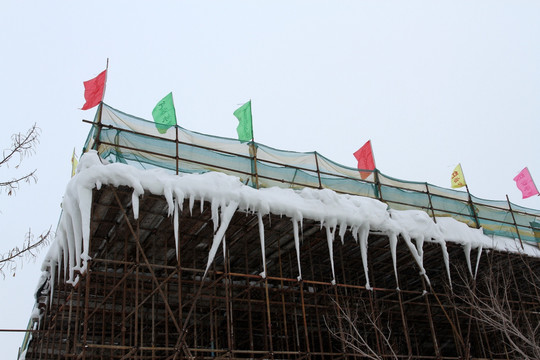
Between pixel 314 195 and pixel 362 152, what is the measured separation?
4.66 m

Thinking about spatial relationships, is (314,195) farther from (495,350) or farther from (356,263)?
(495,350)

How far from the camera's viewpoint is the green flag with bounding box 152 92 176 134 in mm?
12852

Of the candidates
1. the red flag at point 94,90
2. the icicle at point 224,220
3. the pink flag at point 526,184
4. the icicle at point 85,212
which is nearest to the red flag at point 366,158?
the icicle at point 224,220

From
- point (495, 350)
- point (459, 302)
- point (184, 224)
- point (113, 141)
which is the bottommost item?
point (495, 350)

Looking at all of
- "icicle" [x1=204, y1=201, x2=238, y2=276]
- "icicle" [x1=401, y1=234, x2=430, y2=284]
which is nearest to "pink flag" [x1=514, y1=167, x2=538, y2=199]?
"icicle" [x1=401, y1=234, x2=430, y2=284]

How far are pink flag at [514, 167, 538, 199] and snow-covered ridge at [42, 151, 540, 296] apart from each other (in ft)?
16.3

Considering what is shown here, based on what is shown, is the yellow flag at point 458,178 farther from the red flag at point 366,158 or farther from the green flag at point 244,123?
the green flag at point 244,123

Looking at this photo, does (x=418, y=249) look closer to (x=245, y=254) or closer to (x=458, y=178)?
(x=245, y=254)

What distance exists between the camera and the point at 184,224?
12672mm

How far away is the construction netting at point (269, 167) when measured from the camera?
38.3 ft

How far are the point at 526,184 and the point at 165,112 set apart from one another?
49.4 ft

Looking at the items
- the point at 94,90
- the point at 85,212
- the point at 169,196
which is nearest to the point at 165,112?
the point at 94,90

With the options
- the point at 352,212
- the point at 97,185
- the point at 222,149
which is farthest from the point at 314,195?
the point at 97,185

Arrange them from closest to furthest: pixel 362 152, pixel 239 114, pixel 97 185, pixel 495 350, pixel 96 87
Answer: pixel 97 185, pixel 96 87, pixel 239 114, pixel 362 152, pixel 495 350
